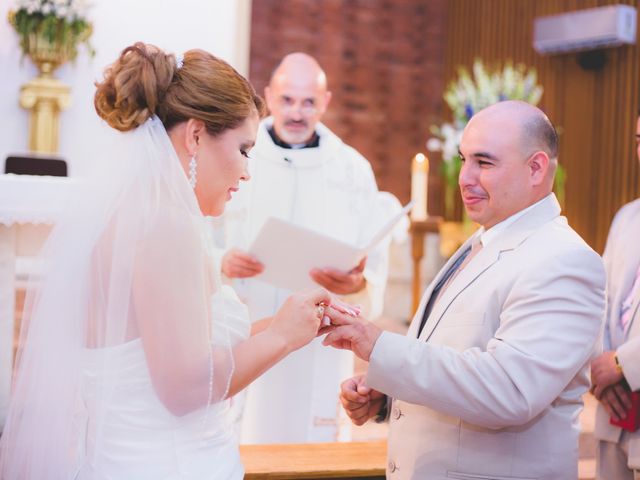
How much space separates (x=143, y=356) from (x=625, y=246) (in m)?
1.98

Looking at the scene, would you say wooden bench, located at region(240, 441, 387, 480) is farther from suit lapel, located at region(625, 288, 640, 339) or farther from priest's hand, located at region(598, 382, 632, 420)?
suit lapel, located at region(625, 288, 640, 339)

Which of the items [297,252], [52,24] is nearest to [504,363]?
[297,252]

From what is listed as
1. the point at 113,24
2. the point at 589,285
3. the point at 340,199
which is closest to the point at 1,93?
the point at 113,24

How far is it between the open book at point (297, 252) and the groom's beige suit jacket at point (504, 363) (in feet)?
2.52

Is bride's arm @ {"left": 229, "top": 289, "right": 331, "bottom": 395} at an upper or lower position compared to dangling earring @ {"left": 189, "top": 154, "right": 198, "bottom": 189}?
lower

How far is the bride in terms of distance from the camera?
2000 mm

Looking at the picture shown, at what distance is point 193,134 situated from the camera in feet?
7.05

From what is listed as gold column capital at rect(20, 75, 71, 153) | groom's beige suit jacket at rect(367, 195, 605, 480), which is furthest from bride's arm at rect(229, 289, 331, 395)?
gold column capital at rect(20, 75, 71, 153)

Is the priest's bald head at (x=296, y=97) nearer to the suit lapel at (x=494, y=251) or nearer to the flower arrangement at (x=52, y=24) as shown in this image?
the suit lapel at (x=494, y=251)

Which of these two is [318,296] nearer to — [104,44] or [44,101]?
[44,101]

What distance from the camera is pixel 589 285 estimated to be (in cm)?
232

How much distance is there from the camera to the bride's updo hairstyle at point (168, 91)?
6.91ft

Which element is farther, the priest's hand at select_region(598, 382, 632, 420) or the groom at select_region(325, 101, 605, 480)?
the priest's hand at select_region(598, 382, 632, 420)

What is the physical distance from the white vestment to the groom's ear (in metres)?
1.95
